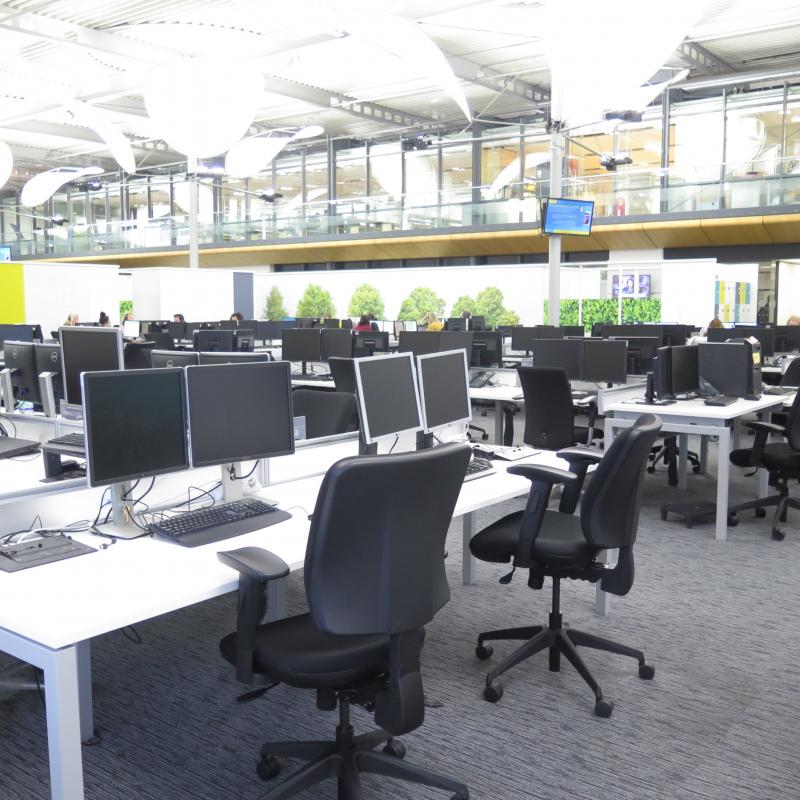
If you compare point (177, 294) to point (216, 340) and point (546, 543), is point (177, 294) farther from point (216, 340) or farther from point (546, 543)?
point (546, 543)

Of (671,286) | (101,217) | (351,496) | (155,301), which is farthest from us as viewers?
(101,217)

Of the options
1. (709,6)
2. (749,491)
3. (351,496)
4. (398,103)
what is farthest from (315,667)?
(398,103)

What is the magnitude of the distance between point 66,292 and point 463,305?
8.47m

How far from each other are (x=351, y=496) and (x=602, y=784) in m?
1.46

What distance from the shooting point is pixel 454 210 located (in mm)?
21234

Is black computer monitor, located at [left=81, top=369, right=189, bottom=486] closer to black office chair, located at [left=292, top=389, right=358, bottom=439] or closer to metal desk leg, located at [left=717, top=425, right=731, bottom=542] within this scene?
black office chair, located at [left=292, top=389, right=358, bottom=439]

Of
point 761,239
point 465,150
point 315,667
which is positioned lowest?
point 315,667

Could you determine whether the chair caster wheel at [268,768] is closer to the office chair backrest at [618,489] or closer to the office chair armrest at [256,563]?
the office chair armrest at [256,563]

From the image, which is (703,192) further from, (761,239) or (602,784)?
(602,784)

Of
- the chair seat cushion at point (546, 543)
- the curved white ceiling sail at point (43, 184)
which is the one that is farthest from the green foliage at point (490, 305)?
the chair seat cushion at point (546, 543)

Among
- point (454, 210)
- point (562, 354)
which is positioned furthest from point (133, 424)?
point (454, 210)

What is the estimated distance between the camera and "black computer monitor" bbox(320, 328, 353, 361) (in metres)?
9.93

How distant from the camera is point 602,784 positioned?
286cm

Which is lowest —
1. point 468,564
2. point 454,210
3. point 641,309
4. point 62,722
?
Answer: point 468,564
